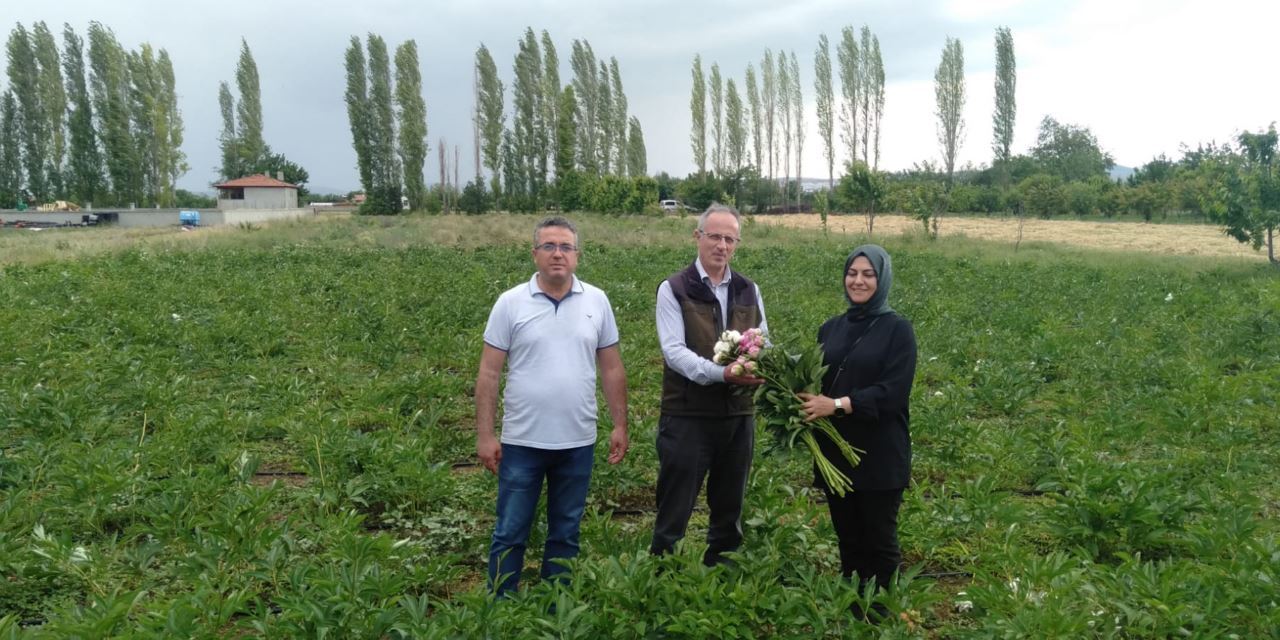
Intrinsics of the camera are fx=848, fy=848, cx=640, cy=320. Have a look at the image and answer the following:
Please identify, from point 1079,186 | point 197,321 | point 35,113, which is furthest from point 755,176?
point 197,321

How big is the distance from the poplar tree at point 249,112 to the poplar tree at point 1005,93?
48529mm

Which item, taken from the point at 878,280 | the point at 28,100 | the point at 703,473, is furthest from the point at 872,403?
the point at 28,100

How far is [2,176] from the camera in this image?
48875 millimetres

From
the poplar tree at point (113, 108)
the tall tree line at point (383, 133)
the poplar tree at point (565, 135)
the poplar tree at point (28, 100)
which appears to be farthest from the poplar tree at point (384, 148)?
the poplar tree at point (28, 100)

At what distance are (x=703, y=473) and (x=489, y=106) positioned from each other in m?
51.3

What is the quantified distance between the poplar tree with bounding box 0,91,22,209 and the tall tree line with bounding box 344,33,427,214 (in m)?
18.1

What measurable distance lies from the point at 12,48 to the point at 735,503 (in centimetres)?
5661

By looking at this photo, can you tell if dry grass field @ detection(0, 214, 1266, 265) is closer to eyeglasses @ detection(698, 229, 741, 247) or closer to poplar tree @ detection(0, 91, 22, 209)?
poplar tree @ detection(0, 91, 22, 209)

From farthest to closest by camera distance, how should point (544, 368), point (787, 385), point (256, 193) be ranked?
point (256, 193) → point (544, 368) → point (787, 385)

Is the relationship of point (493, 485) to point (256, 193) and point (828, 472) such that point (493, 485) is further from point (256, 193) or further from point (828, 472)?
point (256, 193)

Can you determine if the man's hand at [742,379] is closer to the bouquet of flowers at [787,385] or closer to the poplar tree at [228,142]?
the bouquet of flowers at [787,385]

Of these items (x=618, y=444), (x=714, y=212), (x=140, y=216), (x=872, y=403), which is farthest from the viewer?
(x=140, y=216)

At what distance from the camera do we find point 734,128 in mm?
61312

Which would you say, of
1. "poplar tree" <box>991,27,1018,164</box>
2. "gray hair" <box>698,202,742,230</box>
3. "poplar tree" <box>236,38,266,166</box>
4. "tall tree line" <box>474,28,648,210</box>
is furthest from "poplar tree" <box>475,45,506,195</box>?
"gray hair" <box>698,202,742,230</box>
